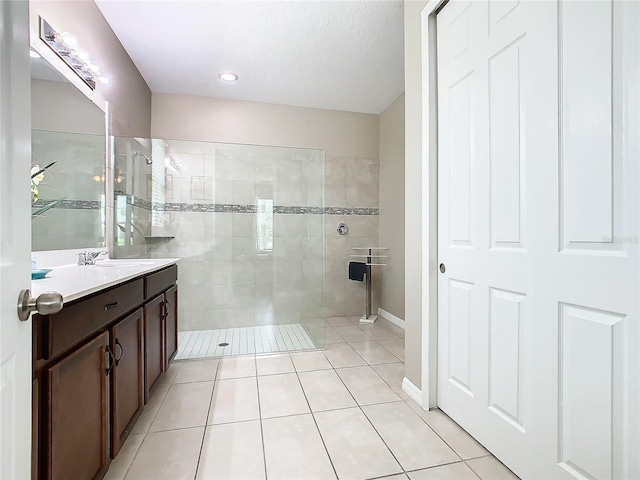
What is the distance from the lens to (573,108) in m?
1.11

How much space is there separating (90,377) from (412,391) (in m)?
1.74

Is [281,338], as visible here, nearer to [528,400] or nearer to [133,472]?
[133,472]

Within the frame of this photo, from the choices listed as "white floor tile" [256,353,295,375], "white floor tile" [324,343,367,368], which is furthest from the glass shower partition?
"white floor tile" [256,353,295,375]

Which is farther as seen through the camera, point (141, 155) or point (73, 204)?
point (141, 155)

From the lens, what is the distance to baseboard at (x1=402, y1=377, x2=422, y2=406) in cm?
194

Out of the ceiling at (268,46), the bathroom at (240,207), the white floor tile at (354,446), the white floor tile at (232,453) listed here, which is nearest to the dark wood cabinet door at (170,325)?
the bathroom at (240,207)

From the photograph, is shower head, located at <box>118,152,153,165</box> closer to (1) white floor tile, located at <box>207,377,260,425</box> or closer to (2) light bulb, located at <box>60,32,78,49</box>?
(2) light bulb, located at <box>60,32,78,49</box>

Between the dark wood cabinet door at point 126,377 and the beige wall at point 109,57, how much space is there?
1.51 m

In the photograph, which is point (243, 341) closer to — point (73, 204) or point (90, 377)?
point (73, 204)

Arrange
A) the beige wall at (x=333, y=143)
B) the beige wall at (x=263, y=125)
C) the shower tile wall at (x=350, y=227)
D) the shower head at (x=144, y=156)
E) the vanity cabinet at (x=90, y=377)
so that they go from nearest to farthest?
the vanity cabinet at (x=90, y=377) < the shower head at (x=144, y=156) < the beige wall at (x=263, y=125) < the beige wall at (x=333, y=143) < the shower tile wall at (x=350, y=227)

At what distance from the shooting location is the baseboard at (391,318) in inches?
140

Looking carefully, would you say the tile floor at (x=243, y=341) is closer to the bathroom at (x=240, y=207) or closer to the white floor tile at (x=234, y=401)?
the bathroom at (x=240, y=207)

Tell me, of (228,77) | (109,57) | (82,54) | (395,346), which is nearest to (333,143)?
(228,77)

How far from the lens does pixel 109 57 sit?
93.6 inches
